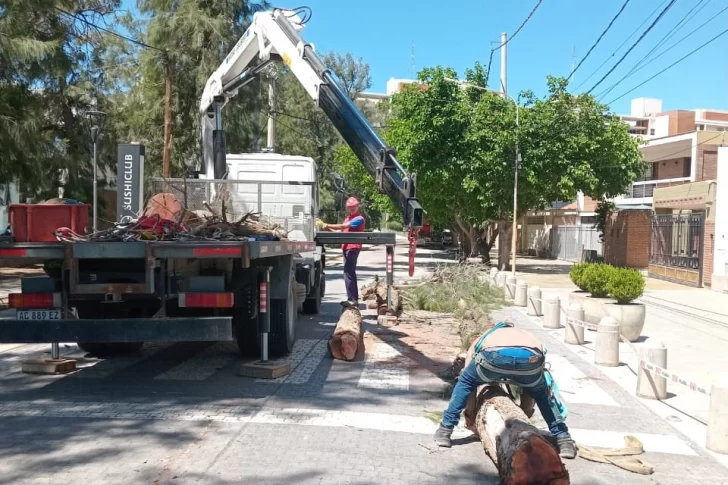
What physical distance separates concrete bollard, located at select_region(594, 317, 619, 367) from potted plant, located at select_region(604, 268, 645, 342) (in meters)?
1.77

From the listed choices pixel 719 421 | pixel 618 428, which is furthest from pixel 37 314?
pixel 719 421

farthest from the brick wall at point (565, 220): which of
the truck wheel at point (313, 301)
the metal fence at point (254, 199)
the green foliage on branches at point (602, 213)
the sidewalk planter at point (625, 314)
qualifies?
the metal fence at point (254, 199)

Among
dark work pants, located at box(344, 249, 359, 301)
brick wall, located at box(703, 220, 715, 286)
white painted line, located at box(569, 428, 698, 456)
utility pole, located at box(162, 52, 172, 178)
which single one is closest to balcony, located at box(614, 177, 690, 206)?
brick wall, located at box(703, 220, 715, 286)

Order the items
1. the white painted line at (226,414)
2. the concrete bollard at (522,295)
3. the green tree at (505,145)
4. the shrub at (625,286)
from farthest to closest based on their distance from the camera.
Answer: the green tree at (505,145)
the concrete bollard at (522,295)
the shrub at (625,286)
the white painted line at (226,414)

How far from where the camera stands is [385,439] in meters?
5.53

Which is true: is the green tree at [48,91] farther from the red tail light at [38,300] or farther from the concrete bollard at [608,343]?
the concrete bollard at [608,343]

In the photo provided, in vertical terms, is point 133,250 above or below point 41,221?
below

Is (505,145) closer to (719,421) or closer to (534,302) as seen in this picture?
(534,302)

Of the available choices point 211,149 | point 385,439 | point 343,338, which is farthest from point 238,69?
point 385,439

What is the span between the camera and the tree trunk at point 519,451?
14.0 feet

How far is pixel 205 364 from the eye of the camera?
820 cm

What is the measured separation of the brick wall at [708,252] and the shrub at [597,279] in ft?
33.5

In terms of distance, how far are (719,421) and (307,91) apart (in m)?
7.03

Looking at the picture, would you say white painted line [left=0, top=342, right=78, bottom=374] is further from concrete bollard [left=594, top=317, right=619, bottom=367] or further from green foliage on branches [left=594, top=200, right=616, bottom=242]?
green foliage on branches [left=594, top=200, right=616, bottom=242]
